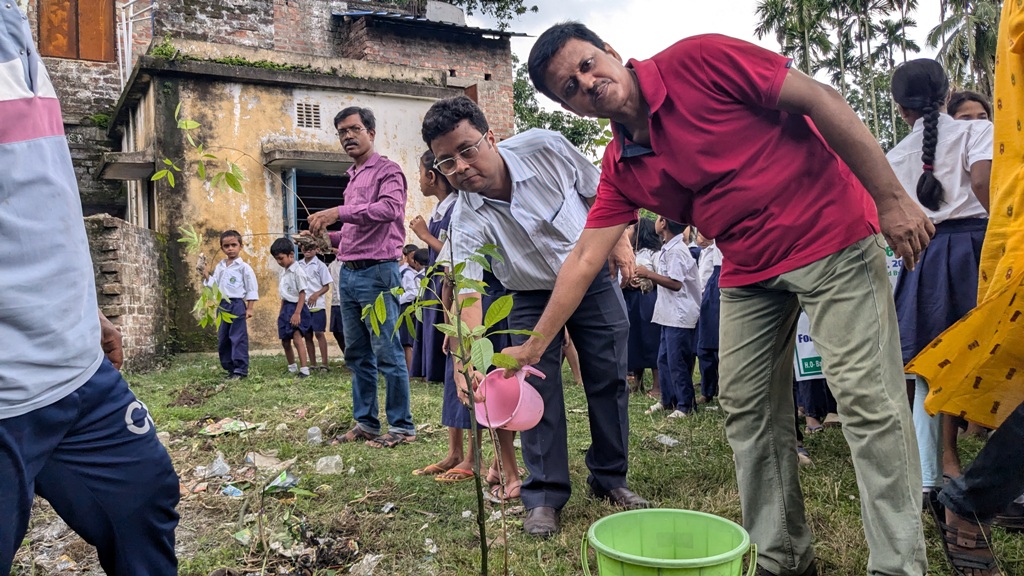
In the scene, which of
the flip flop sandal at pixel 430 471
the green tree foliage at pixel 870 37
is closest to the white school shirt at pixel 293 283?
the flip flop sandal at pixel 430 471

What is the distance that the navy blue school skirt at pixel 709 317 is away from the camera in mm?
4992

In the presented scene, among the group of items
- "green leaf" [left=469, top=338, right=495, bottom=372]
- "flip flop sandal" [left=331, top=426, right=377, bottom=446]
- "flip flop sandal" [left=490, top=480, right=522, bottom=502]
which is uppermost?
"green leaf" [left=469, top=338, right=495, bottom=372]

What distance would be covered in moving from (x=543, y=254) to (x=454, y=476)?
1315mm

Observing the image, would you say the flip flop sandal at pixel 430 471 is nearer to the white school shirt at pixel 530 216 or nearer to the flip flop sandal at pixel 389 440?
the flip flop sandal at pixel 389 440

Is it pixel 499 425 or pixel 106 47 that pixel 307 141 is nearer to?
pixel 106 47

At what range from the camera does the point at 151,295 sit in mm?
9844

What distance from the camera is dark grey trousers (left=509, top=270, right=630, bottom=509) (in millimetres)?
3055

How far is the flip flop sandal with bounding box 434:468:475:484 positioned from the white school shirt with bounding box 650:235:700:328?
2.26m

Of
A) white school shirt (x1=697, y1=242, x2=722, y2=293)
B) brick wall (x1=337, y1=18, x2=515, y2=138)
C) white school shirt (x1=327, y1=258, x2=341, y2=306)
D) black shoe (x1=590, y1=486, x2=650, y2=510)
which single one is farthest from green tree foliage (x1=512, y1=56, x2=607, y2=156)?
black shoe (x1=590, y1=486, x2=650, y2=510)

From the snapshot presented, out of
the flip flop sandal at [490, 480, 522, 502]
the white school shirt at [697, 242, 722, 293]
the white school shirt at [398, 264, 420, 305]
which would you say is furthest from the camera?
the white school shirt at [398, 264, 420, 305]

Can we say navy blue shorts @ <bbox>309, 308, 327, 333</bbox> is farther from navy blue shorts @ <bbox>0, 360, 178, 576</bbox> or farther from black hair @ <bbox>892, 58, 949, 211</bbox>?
navy blue shorts @ <bbox>0, 360, 178, 576</bbox>

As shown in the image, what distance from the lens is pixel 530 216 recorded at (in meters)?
3.02

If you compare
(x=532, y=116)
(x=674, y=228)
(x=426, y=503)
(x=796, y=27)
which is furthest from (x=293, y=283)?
(x=796, y=27)

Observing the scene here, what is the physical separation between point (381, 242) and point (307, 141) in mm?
7358
